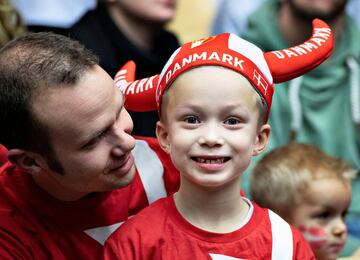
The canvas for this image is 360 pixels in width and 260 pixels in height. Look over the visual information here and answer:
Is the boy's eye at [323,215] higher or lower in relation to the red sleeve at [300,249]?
lower

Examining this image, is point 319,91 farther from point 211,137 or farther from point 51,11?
point 211,137

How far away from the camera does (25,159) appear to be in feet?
4.79

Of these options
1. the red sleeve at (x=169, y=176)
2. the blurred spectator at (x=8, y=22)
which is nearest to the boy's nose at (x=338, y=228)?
the red sleeve at (x=169, y=176)

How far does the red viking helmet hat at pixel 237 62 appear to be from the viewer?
131cm

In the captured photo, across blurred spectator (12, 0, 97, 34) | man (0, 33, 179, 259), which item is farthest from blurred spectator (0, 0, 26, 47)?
man (0, 33, 179, 259)

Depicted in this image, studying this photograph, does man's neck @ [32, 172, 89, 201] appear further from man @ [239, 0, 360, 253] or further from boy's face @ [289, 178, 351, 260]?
man @ [239, 0, 360, 253]

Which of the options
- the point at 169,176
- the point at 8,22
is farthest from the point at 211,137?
the point at 8,22

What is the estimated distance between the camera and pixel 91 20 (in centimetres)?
270

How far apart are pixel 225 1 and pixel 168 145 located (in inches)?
89.1

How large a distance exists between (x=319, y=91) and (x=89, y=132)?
5.68 feet

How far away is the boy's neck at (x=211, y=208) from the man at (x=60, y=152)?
0.54 ft

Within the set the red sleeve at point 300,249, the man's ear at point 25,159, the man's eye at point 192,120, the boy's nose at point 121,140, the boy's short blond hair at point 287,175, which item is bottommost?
the boy's short blond hair at point 287,175

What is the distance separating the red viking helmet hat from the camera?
1312 millimetres

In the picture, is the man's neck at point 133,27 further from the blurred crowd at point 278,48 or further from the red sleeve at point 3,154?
the red sleeve at point 3,154
